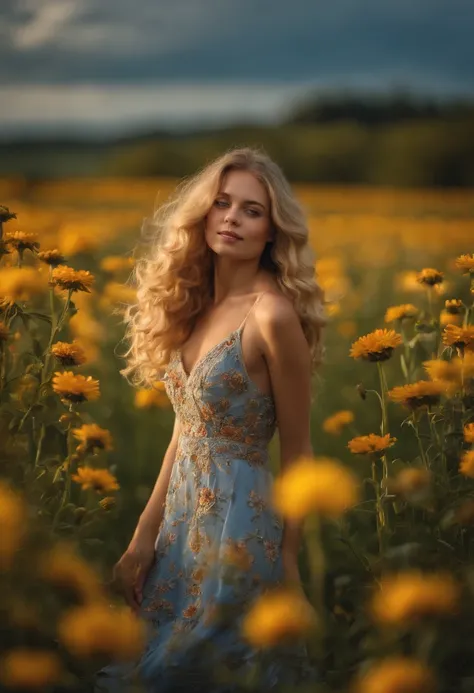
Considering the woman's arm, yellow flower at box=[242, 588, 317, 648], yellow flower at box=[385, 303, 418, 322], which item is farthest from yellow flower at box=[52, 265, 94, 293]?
yellow flower at box=[242, 588, 317, 648]

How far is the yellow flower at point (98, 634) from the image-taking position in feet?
2.91

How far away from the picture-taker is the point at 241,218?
1.66 m

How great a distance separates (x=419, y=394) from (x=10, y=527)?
0.80 metres

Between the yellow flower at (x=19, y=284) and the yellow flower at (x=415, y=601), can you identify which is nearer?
the yellow flower at (x=415, y=601)

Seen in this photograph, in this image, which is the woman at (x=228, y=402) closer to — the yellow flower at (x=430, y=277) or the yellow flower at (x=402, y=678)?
the yellow flower at (x=430, y=277)

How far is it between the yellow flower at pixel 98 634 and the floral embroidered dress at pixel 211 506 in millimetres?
602

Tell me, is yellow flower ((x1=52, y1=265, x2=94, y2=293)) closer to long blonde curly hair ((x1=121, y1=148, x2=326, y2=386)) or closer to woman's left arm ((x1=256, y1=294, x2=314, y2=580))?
long blonde curly hair ((x1=121, y1=148, x2=326, y2=386))

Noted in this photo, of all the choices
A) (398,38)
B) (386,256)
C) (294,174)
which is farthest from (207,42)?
(294,174)

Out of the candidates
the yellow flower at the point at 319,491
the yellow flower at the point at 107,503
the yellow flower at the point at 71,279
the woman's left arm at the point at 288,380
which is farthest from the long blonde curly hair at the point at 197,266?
the yellow flower at the point at 319,491

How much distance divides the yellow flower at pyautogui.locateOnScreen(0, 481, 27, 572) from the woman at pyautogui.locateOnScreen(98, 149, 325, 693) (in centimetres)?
62

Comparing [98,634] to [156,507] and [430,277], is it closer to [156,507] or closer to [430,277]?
[156,507]

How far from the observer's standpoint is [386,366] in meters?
3.53

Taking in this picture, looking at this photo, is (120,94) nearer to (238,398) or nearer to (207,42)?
(207,42)

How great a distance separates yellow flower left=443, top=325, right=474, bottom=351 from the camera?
156cm
